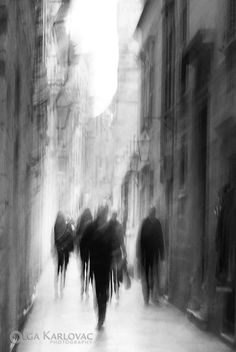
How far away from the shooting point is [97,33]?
14.2 ft

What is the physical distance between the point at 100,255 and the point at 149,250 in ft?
0.97

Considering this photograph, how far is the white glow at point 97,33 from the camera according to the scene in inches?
167

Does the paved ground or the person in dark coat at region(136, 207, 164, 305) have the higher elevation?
the person in dark coat at region(136, 207, 164, 305)

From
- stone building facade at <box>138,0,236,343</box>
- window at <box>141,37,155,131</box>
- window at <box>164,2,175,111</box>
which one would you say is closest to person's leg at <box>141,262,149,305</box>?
stone building facade at <box>138,0,236,343</box>

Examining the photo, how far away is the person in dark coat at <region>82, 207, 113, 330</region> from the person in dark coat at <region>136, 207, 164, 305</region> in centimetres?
19

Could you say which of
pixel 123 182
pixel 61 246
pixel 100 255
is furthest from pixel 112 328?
pixel 123 182

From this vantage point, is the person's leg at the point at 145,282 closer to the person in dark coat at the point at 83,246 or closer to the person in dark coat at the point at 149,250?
the person in dark coat at the point at 149,250

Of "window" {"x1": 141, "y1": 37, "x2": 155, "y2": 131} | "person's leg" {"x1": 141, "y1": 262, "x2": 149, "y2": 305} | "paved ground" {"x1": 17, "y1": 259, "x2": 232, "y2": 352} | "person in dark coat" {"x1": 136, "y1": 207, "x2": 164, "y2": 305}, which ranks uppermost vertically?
"window" {"x1": 141, "y1": 37, "x2": 155, "y2": 131}

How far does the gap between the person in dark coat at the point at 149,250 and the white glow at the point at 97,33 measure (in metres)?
0.88

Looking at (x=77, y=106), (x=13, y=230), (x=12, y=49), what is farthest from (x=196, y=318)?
(x=12, y=49)

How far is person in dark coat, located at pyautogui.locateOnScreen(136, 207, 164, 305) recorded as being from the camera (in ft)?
13.0

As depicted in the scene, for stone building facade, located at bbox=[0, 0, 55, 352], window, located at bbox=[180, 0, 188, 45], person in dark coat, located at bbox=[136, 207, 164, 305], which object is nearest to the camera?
stone building facade, located at bbox=[0, 0, 55, 352]

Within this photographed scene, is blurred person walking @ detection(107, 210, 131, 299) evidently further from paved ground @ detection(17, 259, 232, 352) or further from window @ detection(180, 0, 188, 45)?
window @ detection(180, 0, 188, 45)

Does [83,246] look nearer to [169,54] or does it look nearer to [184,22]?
[169,54]
